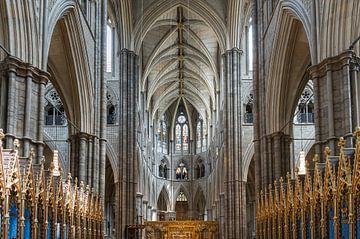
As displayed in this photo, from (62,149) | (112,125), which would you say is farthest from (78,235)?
(112,125)

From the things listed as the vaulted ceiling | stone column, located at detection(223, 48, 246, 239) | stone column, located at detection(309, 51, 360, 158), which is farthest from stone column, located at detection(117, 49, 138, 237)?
stone column, located at detection(309, 51, 360, 158)

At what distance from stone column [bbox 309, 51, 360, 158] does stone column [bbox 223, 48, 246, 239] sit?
19.8m

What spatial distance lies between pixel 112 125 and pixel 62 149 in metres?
4.55

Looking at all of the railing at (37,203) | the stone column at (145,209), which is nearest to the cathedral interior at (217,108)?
the railing at (37,203)

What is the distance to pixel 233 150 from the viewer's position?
35.5 m

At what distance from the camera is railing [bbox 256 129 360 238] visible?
11.1 metres

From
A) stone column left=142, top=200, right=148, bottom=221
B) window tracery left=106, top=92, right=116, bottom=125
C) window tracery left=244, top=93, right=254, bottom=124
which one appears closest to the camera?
window tracery left=244, top=93, right=254, bottom=124

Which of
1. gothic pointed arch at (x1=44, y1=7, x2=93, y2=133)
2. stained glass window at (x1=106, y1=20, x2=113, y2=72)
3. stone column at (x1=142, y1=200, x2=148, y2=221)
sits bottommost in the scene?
stone column at (x1=142, y1=200, x2=148, y2=221)

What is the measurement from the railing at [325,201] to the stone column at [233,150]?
15.9 m

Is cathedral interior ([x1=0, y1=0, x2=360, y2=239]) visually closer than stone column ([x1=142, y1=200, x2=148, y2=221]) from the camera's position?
Yes

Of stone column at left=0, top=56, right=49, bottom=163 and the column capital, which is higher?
the column capital

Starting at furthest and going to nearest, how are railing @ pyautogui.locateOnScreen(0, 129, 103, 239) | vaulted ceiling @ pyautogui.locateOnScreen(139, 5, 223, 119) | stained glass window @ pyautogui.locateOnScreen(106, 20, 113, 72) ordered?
vaulted ceiling @ pyautogui.locateOnScreen(139, 5, 223, 119)
stained glass window @ pyautogui.locateOnScreen(106, 20, 113, 72)
railing @ pyautogui.locateOnScreen(0, 129, 103, 239)

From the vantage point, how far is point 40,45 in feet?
51.6

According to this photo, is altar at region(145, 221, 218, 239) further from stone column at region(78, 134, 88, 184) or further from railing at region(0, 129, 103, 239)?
railing at region(0, 129, 103, 239)
